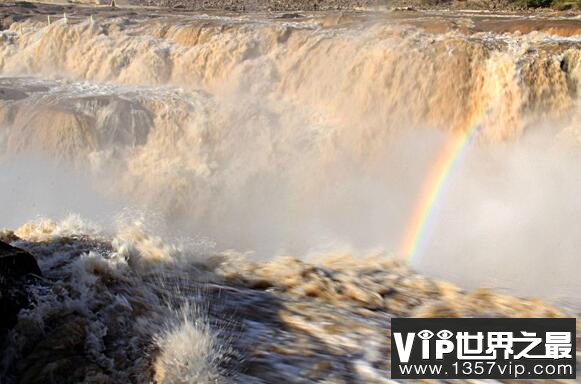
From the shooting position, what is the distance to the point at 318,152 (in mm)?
11273

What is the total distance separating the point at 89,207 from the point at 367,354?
27.5 feet

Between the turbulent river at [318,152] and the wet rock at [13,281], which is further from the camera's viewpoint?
the turbulent river at [318,152]

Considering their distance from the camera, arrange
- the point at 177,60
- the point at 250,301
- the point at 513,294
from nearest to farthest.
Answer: the point at 250,301
the point at 513,294
the point at 177,60

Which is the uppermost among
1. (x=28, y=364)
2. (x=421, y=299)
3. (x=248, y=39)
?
(x=248, y=39)

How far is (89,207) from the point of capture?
1044cm

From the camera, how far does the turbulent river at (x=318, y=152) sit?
5.90 meters

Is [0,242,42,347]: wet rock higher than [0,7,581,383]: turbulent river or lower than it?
lower

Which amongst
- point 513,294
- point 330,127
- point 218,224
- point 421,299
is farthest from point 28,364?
point 330,127

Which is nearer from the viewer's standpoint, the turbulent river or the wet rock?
the wet rock

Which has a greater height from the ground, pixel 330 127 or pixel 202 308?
pixel 330 127

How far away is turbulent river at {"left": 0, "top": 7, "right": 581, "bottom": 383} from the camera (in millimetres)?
5898

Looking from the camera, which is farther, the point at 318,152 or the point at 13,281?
the point at 318,152

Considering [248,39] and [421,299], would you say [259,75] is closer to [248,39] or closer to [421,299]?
[248,39]

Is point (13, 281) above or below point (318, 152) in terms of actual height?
below
